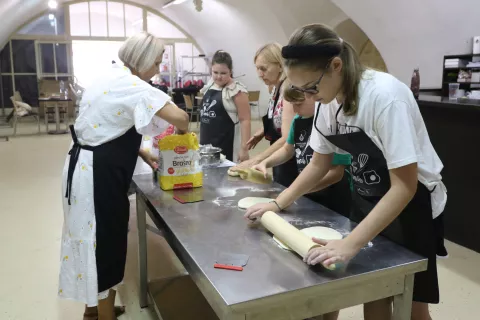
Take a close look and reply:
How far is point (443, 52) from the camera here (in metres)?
5.21

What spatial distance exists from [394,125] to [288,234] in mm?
402

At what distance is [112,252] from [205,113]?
1.57m

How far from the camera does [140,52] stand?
5.83 ft

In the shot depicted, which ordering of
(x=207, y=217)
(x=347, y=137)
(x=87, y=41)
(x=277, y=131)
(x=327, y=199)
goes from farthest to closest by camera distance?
(x=87, y=41), (x=277, y=131), (x=327, y=199), (x=207, y=217), (x=347, y=137)

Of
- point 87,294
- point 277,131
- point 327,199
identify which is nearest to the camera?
point 87,294

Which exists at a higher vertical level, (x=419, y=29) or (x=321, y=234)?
(x=419, y=29)

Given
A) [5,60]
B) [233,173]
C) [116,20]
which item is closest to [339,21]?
[233,173]

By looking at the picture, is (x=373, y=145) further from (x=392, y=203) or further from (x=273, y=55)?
(x=273, y=55)

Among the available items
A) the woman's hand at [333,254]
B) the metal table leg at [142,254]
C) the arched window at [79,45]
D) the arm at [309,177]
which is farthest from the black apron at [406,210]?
the arched window at [79,45]

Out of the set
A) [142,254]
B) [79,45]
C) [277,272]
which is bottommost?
[142,254]

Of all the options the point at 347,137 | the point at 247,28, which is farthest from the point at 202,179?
the point at 247,28

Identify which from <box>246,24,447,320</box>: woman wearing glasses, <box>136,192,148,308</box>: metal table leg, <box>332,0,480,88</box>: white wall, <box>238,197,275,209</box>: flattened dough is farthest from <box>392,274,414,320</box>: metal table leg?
<box>332,0,480,88</box>: white wall

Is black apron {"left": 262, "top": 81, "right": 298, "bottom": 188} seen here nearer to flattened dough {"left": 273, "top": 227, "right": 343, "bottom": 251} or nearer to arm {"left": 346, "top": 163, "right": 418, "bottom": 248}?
flattened dough {"left": 273, "top": 227, "right": 343, "bottom": 251}

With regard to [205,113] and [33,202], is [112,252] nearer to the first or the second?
[205,113]
